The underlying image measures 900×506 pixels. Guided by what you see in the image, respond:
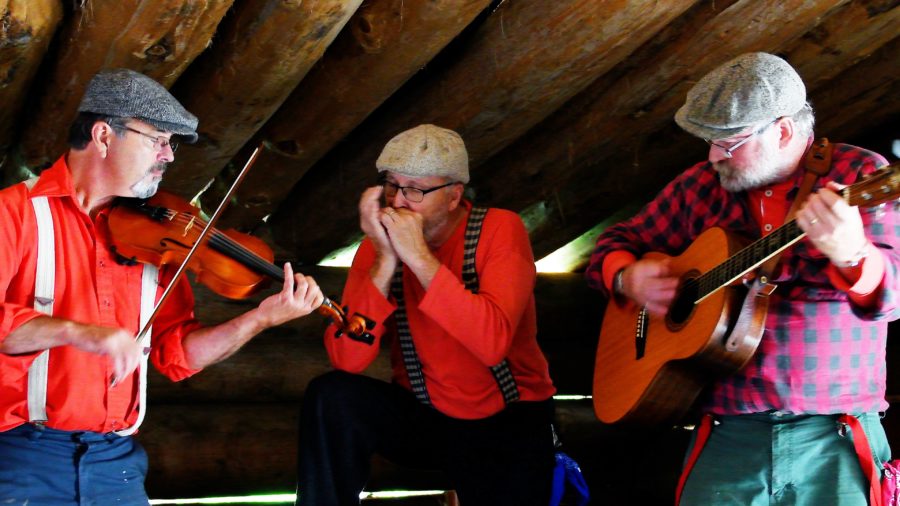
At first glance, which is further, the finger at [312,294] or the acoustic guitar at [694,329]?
the finger at [312,294]

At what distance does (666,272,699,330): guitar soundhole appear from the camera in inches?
111

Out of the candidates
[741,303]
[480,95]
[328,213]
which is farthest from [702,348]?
[328,213]

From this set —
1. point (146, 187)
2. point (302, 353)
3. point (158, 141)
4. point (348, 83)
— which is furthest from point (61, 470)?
point (302, 353)

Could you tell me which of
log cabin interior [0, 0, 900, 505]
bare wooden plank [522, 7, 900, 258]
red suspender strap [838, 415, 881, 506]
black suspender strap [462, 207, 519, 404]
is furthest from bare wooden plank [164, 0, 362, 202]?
red suspender strap [838, 415, 881, 506]

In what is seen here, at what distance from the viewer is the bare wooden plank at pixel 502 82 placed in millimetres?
3229

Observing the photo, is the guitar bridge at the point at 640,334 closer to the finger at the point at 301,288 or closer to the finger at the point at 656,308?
the finger at the point at 656,308

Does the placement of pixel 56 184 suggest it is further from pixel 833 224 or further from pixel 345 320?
pixel 833 224

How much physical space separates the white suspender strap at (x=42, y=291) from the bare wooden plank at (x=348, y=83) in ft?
3.56

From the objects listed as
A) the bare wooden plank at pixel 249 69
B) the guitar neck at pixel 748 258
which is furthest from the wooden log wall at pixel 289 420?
the guitar neck at pixel 748 258

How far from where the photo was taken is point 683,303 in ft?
9.48

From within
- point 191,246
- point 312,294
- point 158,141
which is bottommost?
point 312,294

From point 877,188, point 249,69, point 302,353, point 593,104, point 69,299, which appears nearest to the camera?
point 877,188

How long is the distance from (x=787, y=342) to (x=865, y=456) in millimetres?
333

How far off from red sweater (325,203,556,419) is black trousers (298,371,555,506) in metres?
0.07
